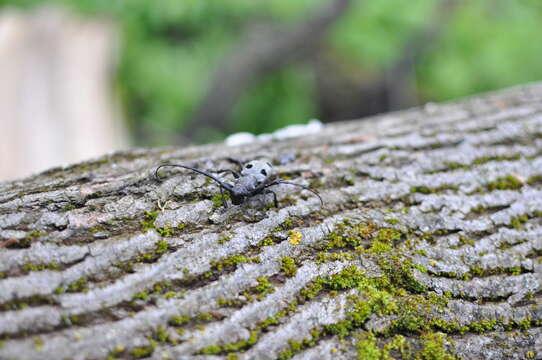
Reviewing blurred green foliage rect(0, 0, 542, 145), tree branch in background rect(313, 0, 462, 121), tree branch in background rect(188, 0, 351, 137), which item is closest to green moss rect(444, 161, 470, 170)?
blurred green foliage rect(0, 0, 542, 145)

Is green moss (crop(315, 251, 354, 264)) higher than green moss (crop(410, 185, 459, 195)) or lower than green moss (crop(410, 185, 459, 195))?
lower

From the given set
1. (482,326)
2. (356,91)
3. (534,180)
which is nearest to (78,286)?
(482,326)

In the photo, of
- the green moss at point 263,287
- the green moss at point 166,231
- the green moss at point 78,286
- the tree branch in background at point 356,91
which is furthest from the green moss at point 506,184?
the tree branch in background at point 356,91

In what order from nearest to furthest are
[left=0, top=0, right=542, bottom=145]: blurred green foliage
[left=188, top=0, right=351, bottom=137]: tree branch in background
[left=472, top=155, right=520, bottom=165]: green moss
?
[left=472, top=155, right=520, bottom=165]: green moss < [left=0, top=0, right=542, bottom=145]: blurred green foliage < [left=188, top=0, right=351, bottom=137]: tree branch in background

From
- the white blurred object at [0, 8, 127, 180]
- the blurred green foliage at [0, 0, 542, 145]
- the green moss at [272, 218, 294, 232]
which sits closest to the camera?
the green moss at [272, 218, 294, 232]

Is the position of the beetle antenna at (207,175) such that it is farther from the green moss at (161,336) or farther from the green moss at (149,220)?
the green moss at (161,336)

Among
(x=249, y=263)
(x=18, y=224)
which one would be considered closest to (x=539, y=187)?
(x=249, y=263)

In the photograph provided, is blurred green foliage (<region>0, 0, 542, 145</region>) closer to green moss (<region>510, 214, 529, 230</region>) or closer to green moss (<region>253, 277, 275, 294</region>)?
green moss (<region>510, 214, 529, 230</region>)
